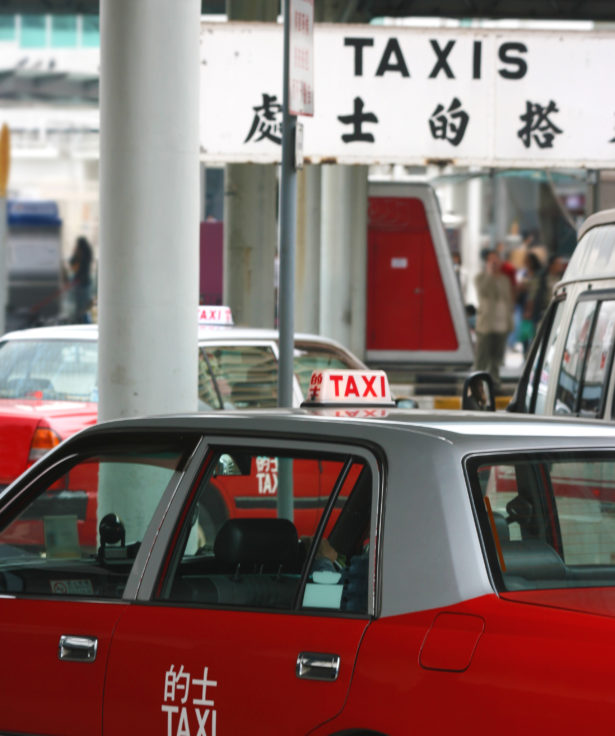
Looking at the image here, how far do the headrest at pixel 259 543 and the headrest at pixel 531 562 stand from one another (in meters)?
0.59

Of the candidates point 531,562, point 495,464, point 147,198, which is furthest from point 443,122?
point 531,562

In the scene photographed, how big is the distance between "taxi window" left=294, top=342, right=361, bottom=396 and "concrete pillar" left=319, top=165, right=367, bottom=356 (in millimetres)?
13372

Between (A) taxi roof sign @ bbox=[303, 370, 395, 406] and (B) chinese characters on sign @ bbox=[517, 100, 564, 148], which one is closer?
(A) taxi roof sign @ bbox=[303, 370, 395, 406]

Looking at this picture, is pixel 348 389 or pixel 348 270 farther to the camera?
pixel 348 270

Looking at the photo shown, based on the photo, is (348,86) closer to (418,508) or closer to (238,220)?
(238,220)

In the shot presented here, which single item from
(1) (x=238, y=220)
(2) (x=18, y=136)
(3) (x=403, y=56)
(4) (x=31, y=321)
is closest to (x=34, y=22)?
(2) (x=18, y=136)

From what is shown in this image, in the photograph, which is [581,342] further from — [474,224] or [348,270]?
[474,224]

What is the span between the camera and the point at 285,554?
3729 millimetres

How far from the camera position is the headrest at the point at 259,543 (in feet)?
12.3

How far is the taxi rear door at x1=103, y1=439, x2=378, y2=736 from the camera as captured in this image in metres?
3.36

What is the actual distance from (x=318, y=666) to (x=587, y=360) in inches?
187

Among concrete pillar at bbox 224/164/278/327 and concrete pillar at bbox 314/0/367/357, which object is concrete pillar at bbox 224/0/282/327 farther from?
concrete pillar at bbox 314/0/367/357

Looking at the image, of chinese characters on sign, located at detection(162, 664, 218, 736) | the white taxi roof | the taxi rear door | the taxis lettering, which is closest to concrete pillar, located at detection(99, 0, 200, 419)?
the white taxi roof

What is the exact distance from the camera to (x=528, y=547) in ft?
11.2
